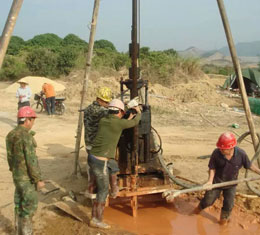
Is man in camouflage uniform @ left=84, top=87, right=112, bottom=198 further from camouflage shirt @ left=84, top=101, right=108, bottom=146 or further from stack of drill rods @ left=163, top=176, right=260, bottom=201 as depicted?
stack of drill rods @ left=163, top=176, right=260, bottom=201

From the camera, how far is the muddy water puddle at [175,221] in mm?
5117

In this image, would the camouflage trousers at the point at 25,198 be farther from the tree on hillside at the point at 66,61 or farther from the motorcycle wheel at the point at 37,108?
the tree on hillside at the point at 66,61

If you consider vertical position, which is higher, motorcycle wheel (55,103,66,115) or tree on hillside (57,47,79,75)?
tree on hillside (57,47,79,75)

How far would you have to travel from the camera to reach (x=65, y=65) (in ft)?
88.2

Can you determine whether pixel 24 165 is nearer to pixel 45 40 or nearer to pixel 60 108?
pixel 60 108

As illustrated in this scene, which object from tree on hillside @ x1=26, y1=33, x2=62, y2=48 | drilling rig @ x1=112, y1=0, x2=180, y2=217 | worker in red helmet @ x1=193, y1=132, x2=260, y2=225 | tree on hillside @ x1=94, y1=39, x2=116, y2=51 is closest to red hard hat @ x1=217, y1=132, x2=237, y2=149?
worker in red helmet @ x1=193, y1=132, x2=260, y2=225

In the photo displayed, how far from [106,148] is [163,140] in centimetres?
587

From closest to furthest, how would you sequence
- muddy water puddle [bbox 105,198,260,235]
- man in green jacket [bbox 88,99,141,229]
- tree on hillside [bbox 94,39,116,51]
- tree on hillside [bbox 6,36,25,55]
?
man in green jacket [bbox 88,99,141,229] < muddy water puddle [bbox 105,198,260,235] < tree on hillside [bbox 6,36,25,55] < tree on hillside [bbox 94,39,116,51]

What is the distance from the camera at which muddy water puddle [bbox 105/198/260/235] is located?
5.12m

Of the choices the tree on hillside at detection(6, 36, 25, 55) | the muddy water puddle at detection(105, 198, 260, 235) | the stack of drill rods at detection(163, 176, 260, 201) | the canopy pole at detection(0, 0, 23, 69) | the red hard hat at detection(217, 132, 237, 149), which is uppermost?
the tree on hillside at detection(6, 36, 25, 55)

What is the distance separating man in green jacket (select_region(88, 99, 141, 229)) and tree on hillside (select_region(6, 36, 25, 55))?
39.6 metres

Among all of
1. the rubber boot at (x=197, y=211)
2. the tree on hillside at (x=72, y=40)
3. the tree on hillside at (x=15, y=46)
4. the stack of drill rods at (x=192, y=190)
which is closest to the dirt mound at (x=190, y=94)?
the rubber boot at (x=197, y=211)

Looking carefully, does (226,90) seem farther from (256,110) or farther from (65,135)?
(65,135)

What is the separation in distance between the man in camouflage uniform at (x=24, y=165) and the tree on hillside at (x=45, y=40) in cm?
4575
